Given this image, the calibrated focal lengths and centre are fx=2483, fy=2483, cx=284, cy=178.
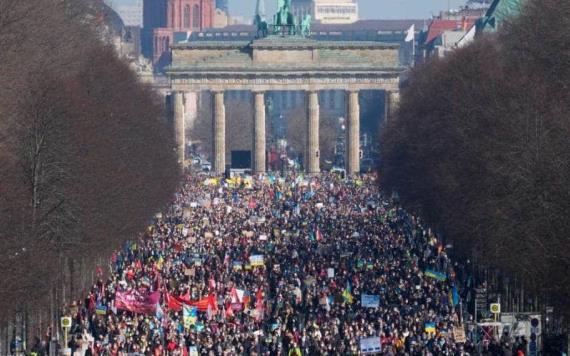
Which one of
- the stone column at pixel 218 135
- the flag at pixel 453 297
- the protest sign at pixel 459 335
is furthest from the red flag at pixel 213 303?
the stone column at pixel 218 135

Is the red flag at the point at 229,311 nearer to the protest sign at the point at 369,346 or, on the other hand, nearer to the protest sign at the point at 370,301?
the protest sign at the point at 370,301

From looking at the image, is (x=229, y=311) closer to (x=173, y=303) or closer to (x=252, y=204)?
(x=173, y=303)

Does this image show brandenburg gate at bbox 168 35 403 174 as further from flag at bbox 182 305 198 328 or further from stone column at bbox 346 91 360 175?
flag at bbox 182 305 198 328

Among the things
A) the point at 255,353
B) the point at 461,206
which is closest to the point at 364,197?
the point at 461,206

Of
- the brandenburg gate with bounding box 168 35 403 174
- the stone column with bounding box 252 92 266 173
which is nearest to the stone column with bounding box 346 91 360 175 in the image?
the brandenburg gate with bounding box 168 35 403 174

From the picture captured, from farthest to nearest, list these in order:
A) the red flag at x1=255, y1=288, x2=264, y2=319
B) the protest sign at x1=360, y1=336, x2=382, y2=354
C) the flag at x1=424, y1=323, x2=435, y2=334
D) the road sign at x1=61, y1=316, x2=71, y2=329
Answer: the red flag at x1=255, y1=288, x2=264, y2=319
the flag at x1=424, y1=323, x2=435, y2=334
the road sign at x1=61, y1=316, x2=71, y2=329
the protest sign at x1=360, y1=336, x2=382, y2=354

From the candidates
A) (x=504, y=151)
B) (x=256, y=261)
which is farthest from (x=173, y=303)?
(x=256, y=261)

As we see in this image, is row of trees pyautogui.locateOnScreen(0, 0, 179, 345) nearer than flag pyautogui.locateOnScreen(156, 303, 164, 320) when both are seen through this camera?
Yes

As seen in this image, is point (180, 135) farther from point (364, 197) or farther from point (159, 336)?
point (159, 336)
